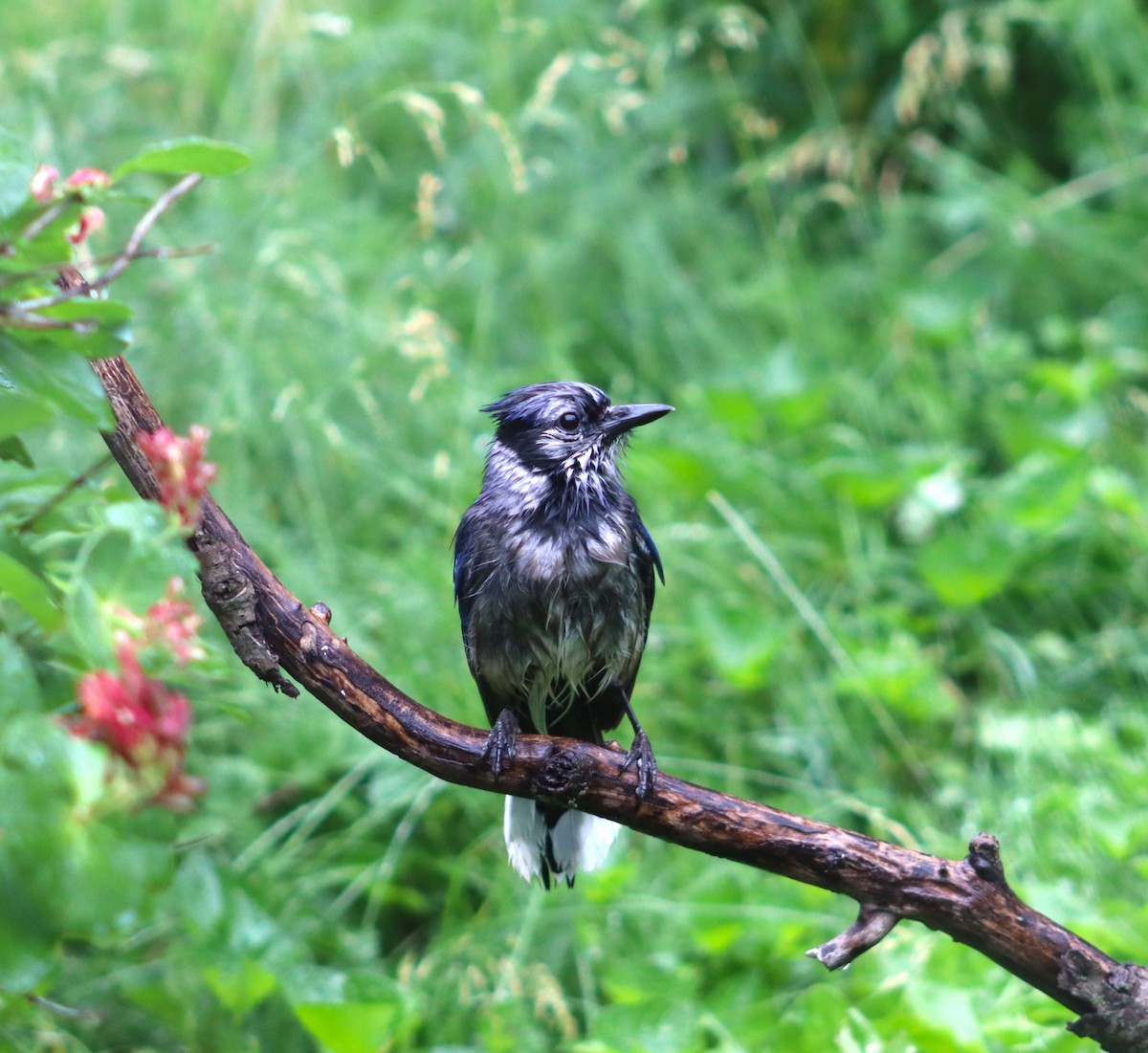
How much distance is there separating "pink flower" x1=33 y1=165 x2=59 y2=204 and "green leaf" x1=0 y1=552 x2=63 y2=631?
445 millimetres

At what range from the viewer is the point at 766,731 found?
13.8ft

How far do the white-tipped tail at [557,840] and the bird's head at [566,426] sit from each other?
90cm

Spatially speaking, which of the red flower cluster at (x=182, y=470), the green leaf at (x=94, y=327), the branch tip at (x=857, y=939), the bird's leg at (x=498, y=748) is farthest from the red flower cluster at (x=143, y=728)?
the branch tip at (x=857, y=939)

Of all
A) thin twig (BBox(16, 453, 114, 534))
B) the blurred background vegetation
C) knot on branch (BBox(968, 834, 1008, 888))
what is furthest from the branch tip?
thin twig (BBox(16, 453, 114, 534))

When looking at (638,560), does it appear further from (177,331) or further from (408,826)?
(177,331)

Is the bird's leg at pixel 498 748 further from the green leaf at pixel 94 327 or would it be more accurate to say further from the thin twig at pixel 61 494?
the green leaf at pixel 94 327

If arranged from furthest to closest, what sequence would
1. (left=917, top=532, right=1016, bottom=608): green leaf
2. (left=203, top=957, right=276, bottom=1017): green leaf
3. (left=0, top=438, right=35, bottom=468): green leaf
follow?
(left=917, top=532, right=1016, bottom=608): green leaf
(left=203, top=957, right=276, bottom=1017): green leaf
(left=0, top=438, right=35, bottom=468): green leaf

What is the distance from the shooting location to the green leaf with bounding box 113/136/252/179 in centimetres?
141

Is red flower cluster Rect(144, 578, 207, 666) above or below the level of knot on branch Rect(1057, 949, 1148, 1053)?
below

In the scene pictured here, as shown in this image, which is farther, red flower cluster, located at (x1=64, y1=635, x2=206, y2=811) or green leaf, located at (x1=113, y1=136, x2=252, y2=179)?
green leaf, located at (x1=113, y1=136, x2=252, y2=179)

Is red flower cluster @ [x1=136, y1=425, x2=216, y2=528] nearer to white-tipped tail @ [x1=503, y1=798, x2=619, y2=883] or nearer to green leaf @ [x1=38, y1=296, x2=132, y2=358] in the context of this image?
green leaf @ [x1=38, y1=296, x2=132, y2=358]

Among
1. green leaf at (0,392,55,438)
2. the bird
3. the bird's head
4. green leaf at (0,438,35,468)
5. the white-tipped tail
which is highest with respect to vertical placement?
the bird's head

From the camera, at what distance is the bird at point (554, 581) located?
3039mm

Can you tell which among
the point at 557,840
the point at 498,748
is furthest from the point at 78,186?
the point at 557,840
